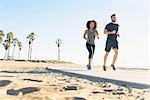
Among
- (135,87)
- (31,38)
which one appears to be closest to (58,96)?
(135,87)

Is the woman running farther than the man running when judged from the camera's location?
Yes

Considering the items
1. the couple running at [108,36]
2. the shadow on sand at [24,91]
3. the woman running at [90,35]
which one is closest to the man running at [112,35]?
the couple running at [108,36]

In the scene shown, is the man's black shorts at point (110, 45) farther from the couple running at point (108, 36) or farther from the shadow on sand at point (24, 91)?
the shadow on sand at point (24, 91)

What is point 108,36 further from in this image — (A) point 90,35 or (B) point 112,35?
(A) point 90,35

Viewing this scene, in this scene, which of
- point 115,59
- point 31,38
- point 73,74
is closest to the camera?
point 73,74

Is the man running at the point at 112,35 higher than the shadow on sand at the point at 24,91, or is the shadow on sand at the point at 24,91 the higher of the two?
the man running at the point at 112,35

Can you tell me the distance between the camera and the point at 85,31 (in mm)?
12688

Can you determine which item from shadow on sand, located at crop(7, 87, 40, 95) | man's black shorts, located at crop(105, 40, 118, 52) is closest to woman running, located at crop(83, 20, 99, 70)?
man's black shorts, located at crop(105, 40, 118, 52)

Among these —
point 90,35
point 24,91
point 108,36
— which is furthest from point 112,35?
point 24,91

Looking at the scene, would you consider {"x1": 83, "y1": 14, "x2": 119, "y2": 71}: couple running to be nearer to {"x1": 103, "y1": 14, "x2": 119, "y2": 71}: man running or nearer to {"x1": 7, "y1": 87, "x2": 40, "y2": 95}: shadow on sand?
{"x1": 103, "y1": 14, "x2": 119, "y2": 71}: man running

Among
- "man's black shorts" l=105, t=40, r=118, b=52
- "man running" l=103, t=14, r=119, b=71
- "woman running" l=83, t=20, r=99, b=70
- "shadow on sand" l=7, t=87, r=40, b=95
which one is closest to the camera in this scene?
"shadow on sand" l=7, t=87, r=40, b=95

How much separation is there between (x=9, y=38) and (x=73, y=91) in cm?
9827

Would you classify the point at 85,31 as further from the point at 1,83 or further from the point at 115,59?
the point at 1,83

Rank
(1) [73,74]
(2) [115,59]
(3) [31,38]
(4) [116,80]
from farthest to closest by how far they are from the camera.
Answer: (3) [31,38] < (2) [115,59] < (1) [73,74] < (4) [116,80]
